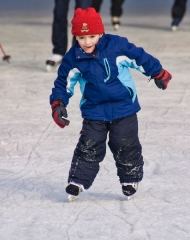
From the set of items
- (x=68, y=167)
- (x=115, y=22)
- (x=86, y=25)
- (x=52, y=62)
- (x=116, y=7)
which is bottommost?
(x=115, y=22)

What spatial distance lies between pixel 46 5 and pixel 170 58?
8.15 meters

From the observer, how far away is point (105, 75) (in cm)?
378

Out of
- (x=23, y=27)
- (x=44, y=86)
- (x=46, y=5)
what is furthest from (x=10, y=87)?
(x=46, y=5)

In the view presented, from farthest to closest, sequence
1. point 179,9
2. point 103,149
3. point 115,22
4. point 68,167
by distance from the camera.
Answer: point 115,22 → point 179,9 → point 68,167 → point 103,149

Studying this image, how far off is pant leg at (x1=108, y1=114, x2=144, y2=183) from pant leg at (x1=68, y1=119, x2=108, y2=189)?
58 millimetres

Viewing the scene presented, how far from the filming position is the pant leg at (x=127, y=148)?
3.90 metres

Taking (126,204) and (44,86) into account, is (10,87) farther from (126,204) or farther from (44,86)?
(126,204)

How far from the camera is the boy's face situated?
3.75 metres

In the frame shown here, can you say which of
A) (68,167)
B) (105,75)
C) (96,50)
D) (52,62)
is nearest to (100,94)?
(105,75)

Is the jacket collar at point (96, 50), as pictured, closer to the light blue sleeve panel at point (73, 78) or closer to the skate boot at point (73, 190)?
the light blue sleeve panel at point (73, 78)

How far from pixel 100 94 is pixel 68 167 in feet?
2.92

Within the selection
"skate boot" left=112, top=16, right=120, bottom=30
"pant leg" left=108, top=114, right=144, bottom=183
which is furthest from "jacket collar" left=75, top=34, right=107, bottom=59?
"skate boot" left=112, top=16, right=120, bottom=30

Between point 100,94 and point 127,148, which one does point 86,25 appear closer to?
point 100,94

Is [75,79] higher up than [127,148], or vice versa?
[75,79]
